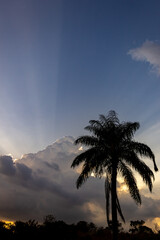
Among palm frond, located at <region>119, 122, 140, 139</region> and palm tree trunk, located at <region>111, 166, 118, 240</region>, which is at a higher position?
palm frond, located at <region>119, 122, 140, 139</region>

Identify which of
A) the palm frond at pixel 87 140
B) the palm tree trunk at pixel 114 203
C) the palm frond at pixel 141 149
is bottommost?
the palm tree trunk at pixel 114 203

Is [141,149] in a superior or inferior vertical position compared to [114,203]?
superior

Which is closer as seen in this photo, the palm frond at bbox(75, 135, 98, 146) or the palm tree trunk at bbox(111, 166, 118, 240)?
the palm tree trunk at bbox(111, 166, 118, 240)

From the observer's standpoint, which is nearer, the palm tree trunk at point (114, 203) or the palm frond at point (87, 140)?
the palm tree trunk at point (114, 203)

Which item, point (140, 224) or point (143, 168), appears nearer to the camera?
point (143, 168)

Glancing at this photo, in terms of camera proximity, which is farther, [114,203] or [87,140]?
[87,140]

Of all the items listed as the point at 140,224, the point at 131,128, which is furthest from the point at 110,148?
the point at 140,224

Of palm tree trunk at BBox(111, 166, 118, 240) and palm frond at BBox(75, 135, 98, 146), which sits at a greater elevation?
palm frond at BBox(75, 135, 98, 146)

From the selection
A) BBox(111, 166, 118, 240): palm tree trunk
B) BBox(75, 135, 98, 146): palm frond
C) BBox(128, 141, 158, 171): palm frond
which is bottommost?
BBox(111, 166, 118, 240): palm tree trunk

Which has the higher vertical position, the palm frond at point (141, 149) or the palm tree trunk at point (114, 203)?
the palm frond at point (141, 149)

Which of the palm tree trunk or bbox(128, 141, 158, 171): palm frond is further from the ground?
bbox(128, 141, 158, 171): palm frond

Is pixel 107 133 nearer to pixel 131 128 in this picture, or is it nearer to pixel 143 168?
pixel 131 128

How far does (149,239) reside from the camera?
20375 millimetres

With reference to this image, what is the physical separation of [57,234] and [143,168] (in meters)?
8.57
